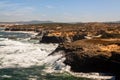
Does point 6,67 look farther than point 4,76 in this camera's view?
Yes

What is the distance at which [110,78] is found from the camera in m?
36.0

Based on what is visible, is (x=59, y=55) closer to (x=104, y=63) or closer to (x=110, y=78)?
(x=104, y=63)

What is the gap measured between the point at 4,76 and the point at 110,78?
12.2 meters

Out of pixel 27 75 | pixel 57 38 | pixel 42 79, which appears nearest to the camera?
pixel 42 79

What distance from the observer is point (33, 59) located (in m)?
51.8

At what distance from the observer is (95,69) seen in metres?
40.3

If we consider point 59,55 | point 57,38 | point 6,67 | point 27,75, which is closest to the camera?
point 27,75

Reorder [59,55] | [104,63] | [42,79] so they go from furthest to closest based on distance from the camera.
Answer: [59,55], [104,63], [42,79]

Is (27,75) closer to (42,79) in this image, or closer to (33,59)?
(42,79)

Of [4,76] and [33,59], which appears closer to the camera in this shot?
[4,76]

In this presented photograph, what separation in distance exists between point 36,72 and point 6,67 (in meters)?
5.85

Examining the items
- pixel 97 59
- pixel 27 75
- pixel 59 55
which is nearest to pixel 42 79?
pixel 27 75

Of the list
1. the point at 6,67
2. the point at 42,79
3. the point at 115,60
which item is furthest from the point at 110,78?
the point at 6,67

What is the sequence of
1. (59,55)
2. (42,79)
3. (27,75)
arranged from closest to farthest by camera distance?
1. (42,79)
2. (27,75)
3. (59,55)
